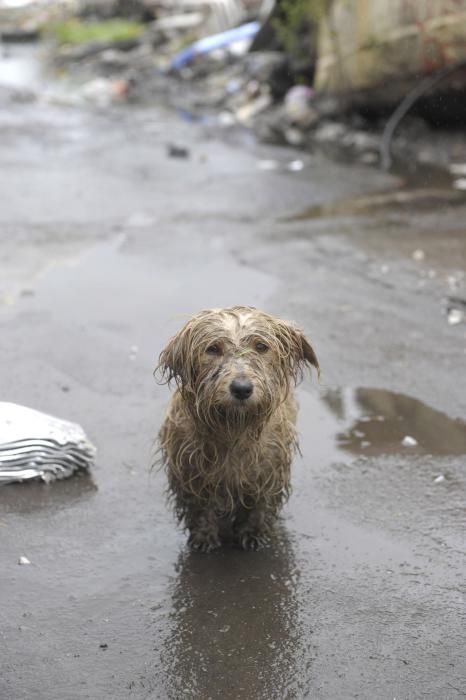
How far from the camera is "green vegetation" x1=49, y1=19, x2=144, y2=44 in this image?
90.6ft

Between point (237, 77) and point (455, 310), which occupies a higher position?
point (455, 310)

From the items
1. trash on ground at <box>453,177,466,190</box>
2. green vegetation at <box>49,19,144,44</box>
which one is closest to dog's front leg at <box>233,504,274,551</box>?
trash on ground at <box>453,177,466,190</box>

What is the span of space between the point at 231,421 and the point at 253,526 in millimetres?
730

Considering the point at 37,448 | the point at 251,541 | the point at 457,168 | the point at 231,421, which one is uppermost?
the point at 231,421

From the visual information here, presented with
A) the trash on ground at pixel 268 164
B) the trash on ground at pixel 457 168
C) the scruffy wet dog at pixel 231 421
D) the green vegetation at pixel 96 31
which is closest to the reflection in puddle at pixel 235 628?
the scruffy wet dog at pixel 231 421

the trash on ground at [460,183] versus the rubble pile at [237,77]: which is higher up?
the trash on ground at [460,183]

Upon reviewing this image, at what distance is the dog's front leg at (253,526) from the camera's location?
4.67m

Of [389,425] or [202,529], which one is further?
[389,425]

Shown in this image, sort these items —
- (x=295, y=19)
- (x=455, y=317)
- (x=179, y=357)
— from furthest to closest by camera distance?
1. (x=295, y=19)
2. (x=455, y=317)
3. (x=179, y=357)

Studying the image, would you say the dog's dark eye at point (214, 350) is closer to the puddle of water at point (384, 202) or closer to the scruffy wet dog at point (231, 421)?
the scruffy wet dog at point (231, 421)

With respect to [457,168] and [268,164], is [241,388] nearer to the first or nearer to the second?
[457,168]

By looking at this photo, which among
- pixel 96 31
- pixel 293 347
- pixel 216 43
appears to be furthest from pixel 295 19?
pixel 96 31

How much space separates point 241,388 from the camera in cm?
402

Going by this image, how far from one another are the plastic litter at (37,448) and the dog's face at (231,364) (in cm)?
119
